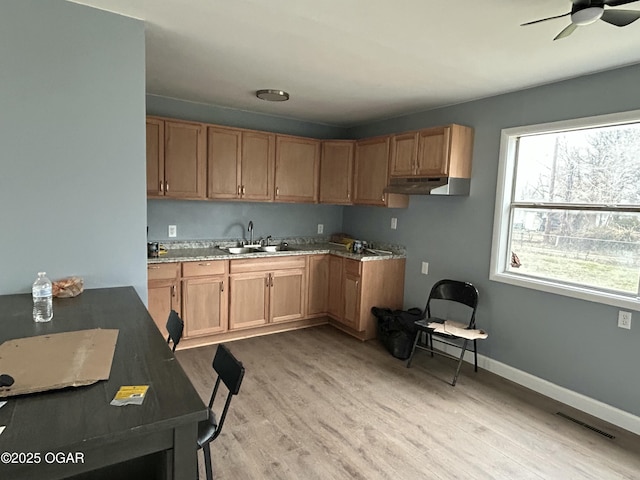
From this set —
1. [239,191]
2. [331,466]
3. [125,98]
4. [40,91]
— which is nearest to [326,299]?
[239,191]

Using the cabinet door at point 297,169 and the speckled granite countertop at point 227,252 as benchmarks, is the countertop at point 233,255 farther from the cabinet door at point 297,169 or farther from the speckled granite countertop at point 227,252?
the cabinet door at point 297,169

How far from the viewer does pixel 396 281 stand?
4363 mm

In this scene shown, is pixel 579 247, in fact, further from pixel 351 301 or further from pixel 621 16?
pixel 351 301

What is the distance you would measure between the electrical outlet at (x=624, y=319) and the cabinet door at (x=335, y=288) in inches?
99.6

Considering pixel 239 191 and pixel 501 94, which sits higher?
pixel 501 94

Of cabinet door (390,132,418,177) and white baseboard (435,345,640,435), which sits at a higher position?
cabinet door (390,132,418,177)

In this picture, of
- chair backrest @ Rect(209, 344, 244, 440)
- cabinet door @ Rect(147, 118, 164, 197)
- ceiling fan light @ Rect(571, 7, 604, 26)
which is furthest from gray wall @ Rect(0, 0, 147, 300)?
ceiling fan light @ Rect(571, 7, 604, 26)

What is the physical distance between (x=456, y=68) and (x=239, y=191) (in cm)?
245

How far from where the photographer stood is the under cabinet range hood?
3.50 meters

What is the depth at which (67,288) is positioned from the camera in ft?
6.72

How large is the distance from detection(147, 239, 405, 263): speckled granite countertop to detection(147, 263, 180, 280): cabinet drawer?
5 cm

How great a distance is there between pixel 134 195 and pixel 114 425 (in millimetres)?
1616

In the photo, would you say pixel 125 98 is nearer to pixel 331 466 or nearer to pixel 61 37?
pixel 61 37

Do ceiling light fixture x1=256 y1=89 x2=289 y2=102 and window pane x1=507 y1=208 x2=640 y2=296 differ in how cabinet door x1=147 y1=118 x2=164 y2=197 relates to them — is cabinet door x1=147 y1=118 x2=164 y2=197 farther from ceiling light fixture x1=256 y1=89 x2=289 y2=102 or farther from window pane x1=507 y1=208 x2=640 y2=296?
window pane x1=507 y1=208 x2=640 y2=296
